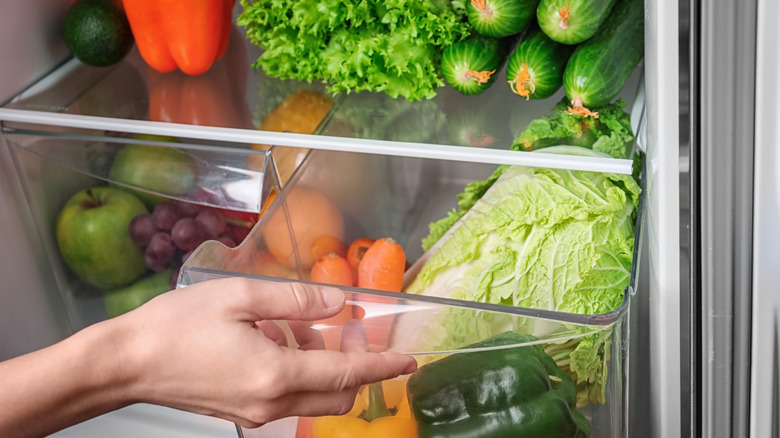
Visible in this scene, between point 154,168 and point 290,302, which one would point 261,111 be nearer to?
point 154,168

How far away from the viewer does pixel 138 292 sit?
134 cm

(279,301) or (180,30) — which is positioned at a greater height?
(180,30)

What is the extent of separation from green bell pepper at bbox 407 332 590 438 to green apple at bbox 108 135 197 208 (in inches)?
22.7

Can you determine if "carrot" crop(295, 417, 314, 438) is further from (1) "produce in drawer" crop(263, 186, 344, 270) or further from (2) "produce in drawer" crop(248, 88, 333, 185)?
(2) "produce in drawer" crop(248, 88, 333, 185)

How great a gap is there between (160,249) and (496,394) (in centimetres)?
74

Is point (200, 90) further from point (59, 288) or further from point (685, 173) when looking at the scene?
point (685, 173)

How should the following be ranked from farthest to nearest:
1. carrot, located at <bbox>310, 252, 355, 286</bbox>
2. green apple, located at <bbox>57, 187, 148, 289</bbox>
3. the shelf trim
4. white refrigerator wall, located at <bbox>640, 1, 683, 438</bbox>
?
green apple, located at <bbox>57, 187, 148, 289</bbox> < carrot, located at <bbox>310, 252, 355, 286</bbox> < the shelf trim < white refrigerator wall, located at <bbox>640, 1, 683, 438</bbox>

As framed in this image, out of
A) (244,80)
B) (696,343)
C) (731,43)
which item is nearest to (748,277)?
(696,343)

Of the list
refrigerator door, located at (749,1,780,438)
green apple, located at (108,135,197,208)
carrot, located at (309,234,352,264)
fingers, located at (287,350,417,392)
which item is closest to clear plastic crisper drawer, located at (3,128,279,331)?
green apple, located at (108,135,197,208)

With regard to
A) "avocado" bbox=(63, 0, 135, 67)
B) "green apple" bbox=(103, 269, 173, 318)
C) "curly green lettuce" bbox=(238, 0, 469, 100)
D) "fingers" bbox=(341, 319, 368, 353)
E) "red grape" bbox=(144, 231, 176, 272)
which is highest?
"avocado" bbox=(63, 0, 135, 67)

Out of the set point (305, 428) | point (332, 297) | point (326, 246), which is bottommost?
point (305, 428)

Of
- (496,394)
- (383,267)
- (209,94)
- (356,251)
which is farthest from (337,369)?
(209,94)

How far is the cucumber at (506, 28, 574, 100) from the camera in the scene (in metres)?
Answer: 1.03

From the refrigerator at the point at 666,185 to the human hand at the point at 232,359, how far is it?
0.22 m
